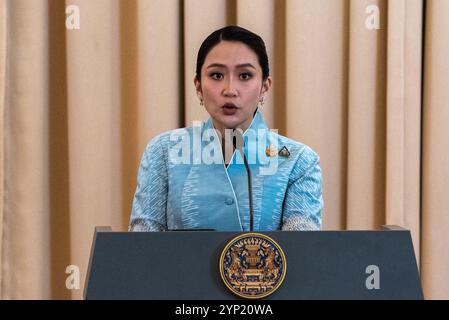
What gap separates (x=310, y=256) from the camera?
3.44 feet

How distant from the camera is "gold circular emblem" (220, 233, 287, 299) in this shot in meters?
1.04

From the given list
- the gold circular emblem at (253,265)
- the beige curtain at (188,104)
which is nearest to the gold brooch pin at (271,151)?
the gold circular emblem at (253,265)

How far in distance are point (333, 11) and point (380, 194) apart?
569mm

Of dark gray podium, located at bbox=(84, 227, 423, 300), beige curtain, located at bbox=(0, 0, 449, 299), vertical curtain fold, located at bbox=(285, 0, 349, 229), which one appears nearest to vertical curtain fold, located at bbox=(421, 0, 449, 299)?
beige curtain, located at bbox=(0, 0, 449, 299)

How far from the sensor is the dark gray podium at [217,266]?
40.3 inches

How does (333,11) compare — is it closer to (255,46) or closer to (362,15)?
(362,15)

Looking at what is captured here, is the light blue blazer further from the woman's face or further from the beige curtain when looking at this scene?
the beige curtain

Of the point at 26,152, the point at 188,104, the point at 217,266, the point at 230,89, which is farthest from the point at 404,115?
the point at 217,266

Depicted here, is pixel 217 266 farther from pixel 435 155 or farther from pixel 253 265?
pixel 435 155

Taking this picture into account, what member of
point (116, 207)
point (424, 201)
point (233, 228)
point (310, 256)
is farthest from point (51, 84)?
point (310, 256)

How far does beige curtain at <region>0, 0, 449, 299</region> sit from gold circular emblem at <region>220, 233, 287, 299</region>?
1.07 metres

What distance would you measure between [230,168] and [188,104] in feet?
2.41

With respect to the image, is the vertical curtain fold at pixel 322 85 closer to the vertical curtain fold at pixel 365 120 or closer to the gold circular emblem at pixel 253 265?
the vertical curtain fold at pixel 365 120

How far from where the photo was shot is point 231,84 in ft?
4.66
